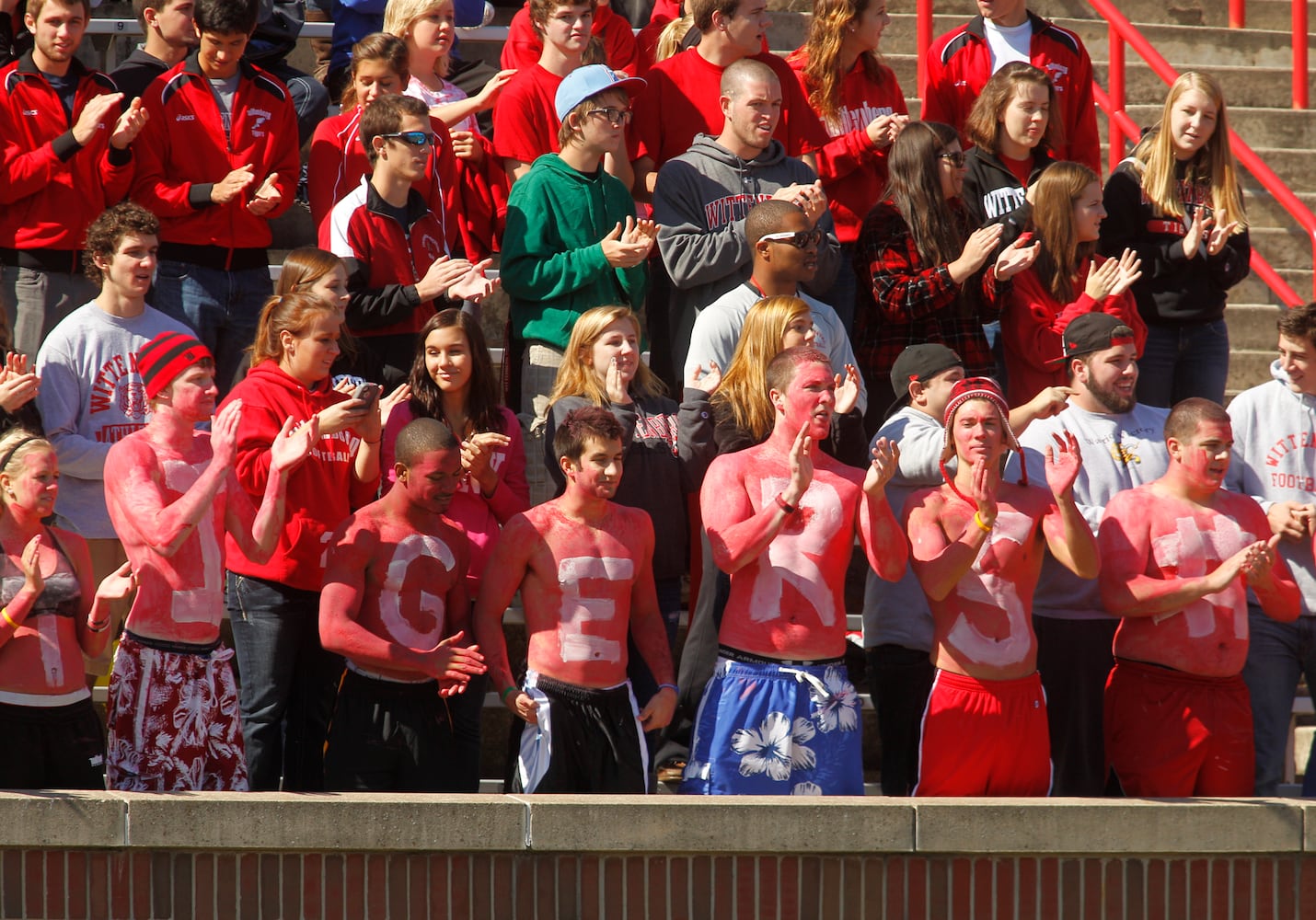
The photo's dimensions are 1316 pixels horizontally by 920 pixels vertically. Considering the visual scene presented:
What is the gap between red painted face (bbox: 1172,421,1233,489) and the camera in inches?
223

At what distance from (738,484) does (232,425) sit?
1.61m

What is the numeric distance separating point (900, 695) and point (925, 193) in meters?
2.21

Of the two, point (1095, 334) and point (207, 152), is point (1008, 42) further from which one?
point (207, 152)

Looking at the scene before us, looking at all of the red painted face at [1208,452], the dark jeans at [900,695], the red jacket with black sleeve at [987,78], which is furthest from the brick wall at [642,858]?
the red jacket with black sleeve at [987,78]

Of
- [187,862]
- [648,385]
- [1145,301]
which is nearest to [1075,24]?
[1145,301]

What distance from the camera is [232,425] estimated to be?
521 centimetres

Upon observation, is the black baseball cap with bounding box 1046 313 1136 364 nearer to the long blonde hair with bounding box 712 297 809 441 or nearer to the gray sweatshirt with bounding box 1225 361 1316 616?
the gray sweatshirt with bounding box 1225 361 1316 616

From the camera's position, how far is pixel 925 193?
22.7 feet

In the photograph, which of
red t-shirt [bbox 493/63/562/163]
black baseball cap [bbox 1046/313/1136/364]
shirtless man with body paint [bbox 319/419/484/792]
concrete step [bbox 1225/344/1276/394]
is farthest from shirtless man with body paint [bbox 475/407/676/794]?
concrete step [bbox 1225/344/1276/394]

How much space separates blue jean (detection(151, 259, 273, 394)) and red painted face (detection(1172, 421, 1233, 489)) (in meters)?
3.72

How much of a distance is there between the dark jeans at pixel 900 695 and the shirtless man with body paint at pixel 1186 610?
626 millimetres

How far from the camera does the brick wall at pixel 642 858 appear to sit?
4.74 metres

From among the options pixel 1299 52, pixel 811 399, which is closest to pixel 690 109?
pixel 811 399

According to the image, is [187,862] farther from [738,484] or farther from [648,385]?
[648,385]
